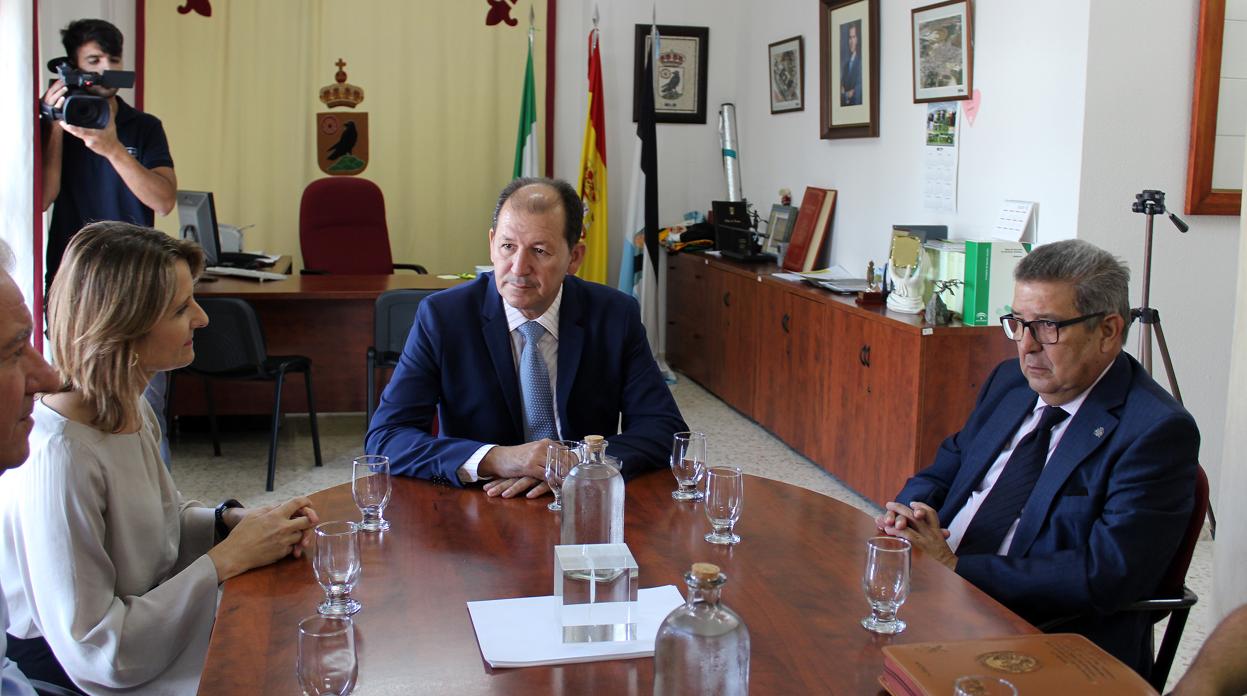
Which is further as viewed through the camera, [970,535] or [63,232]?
[63,232]

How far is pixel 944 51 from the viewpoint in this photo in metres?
4.45

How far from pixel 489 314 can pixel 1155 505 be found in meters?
1.38

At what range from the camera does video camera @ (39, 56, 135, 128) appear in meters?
3.55

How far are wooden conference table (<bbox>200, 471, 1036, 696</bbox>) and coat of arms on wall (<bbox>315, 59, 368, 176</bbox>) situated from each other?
4.79 metres

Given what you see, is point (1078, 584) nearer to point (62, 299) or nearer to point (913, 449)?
point (62, 299)

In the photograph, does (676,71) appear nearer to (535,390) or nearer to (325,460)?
(325,460)

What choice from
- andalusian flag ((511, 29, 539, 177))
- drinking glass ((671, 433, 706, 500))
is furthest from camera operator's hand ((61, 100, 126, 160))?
andalusian flag ((511, 29, 539, 177))

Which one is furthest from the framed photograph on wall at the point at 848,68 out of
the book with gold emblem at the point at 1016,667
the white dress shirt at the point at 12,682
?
the white dress shirt at the point at 12,682

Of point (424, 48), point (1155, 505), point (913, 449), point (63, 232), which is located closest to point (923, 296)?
point (913, 449)

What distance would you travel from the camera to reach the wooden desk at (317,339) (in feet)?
16.4

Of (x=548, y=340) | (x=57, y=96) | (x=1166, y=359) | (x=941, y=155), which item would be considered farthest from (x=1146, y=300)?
(x=57, y=96)

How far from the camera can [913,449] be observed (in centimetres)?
389

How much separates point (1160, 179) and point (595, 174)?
3576 millimetres

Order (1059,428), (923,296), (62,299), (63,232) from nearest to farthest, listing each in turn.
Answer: (62,299) → (1059,428) → (63,232) → (923,296)
